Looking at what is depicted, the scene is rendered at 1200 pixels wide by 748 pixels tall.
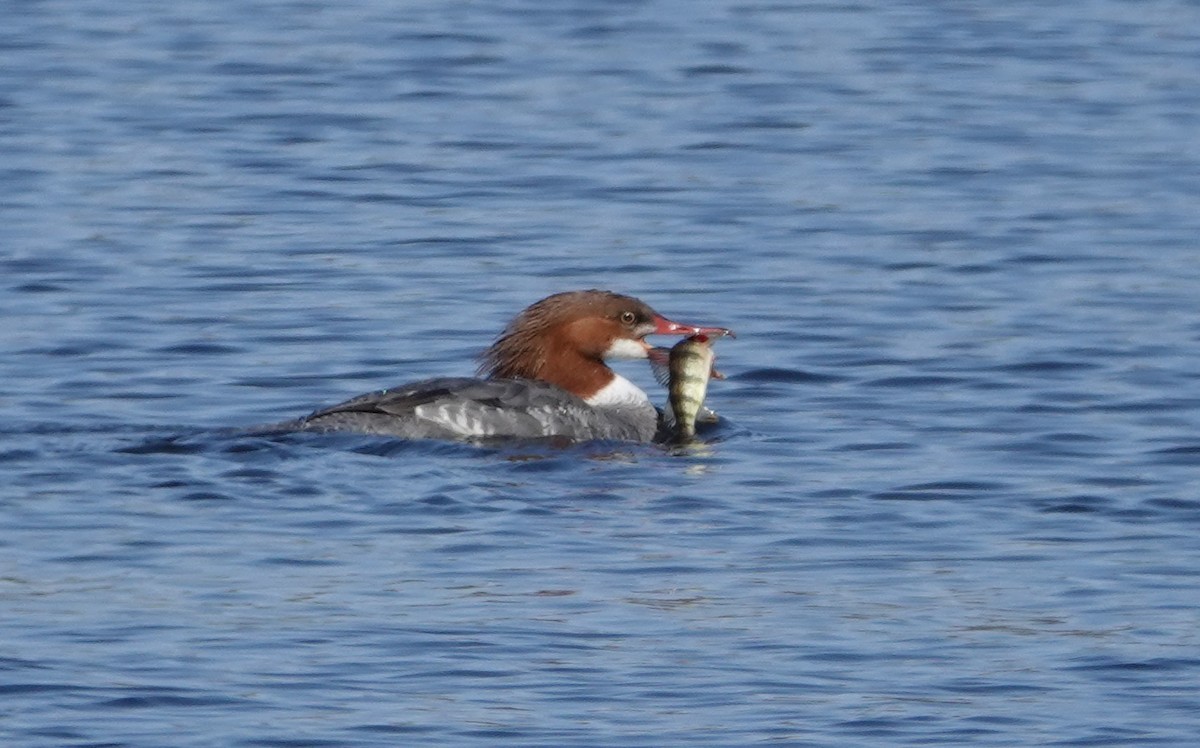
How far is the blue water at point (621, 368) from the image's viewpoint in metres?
8.42

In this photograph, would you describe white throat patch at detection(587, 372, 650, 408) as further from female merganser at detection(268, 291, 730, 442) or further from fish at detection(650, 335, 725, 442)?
fish at detection(650, 335, 725, 442)

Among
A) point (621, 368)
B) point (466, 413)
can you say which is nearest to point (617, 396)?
point (466, 413)

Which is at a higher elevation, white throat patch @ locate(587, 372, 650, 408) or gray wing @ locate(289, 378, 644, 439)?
gray wing @ locate(289, 378, 644, 439)

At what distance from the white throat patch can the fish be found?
46cm

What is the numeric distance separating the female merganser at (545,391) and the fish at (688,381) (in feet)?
0.57

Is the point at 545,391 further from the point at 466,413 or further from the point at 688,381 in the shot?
the point at 688,381

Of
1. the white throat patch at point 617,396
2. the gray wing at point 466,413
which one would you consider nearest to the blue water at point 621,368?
the gray wing at point 466,413

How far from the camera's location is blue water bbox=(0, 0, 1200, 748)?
8422mm

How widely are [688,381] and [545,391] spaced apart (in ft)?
2.28

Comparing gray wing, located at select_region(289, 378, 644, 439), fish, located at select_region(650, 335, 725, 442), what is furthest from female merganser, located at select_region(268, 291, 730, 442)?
fish, located at select_region(650, 335, 725, 442)

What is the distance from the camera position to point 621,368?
588 inches

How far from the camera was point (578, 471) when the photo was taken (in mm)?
11734

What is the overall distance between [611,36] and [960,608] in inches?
564

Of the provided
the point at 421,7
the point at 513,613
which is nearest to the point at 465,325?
the point at 513,613
